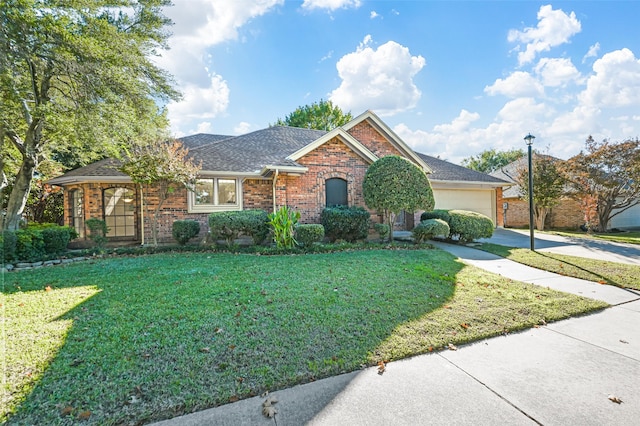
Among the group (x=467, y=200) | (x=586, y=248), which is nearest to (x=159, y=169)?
(x=586, y=248)

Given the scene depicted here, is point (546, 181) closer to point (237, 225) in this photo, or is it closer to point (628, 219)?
point (628, 219)

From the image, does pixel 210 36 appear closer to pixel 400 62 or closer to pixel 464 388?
pixel 400 62

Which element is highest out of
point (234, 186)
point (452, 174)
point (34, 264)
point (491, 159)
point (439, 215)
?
point (491, 159)

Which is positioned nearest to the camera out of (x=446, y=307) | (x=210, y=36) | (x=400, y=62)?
(x=446, y=307)

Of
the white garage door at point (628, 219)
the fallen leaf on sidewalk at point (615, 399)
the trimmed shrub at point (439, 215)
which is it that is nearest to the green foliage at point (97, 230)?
the fallen leaf on sidewalk at point (615, 399)

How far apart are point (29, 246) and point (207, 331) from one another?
7.75 metres

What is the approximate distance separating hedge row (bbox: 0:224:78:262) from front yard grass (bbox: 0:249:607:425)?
1.56 m

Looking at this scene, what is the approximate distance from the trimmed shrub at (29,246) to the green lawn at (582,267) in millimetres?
13501

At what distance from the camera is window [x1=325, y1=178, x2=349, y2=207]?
1208cm

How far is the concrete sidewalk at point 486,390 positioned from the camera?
2.20m

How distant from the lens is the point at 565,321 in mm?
4086

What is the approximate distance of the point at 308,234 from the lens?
9.45m

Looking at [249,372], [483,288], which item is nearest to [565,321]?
[483,288]

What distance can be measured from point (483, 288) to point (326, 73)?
12707 mm
